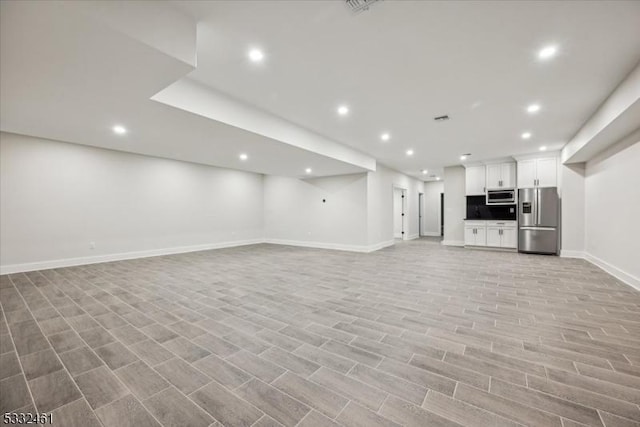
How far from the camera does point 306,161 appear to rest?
6.28 meters

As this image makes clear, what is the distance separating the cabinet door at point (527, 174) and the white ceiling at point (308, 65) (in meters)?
2.57

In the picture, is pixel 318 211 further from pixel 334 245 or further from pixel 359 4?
pixel 359 4

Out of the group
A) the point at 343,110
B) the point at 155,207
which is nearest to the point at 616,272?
the point at 343,110

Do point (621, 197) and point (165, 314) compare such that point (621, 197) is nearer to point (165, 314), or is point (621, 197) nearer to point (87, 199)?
point (165, 314)

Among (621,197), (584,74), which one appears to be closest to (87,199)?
(584,74)

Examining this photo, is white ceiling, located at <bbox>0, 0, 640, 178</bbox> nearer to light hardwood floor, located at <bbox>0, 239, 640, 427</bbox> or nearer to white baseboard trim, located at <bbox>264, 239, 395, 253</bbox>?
light hardwood floor, located at <bbox>0, 239, 640, 427</bbox>

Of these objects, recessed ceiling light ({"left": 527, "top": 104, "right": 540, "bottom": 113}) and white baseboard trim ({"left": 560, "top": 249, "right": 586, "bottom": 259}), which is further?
white baseboard trim ({"left": 560, "top": 249, "right": 586, "bottom": 259})

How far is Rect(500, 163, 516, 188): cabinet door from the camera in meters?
7.70

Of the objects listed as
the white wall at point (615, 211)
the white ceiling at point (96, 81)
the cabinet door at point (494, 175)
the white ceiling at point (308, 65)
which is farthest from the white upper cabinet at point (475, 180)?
the white ceiling at point (96, 81)

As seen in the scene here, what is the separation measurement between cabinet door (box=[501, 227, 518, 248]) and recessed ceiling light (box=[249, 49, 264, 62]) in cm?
813

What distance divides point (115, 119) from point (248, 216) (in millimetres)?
6020

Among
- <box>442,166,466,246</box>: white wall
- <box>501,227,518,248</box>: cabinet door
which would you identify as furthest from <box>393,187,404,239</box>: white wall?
<box>501,227,518,248</box>: cabinet door

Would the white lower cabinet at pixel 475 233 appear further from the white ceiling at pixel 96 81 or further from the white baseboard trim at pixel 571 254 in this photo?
the white ceiling at pixel 96 81

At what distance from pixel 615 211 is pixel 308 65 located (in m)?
6.01
